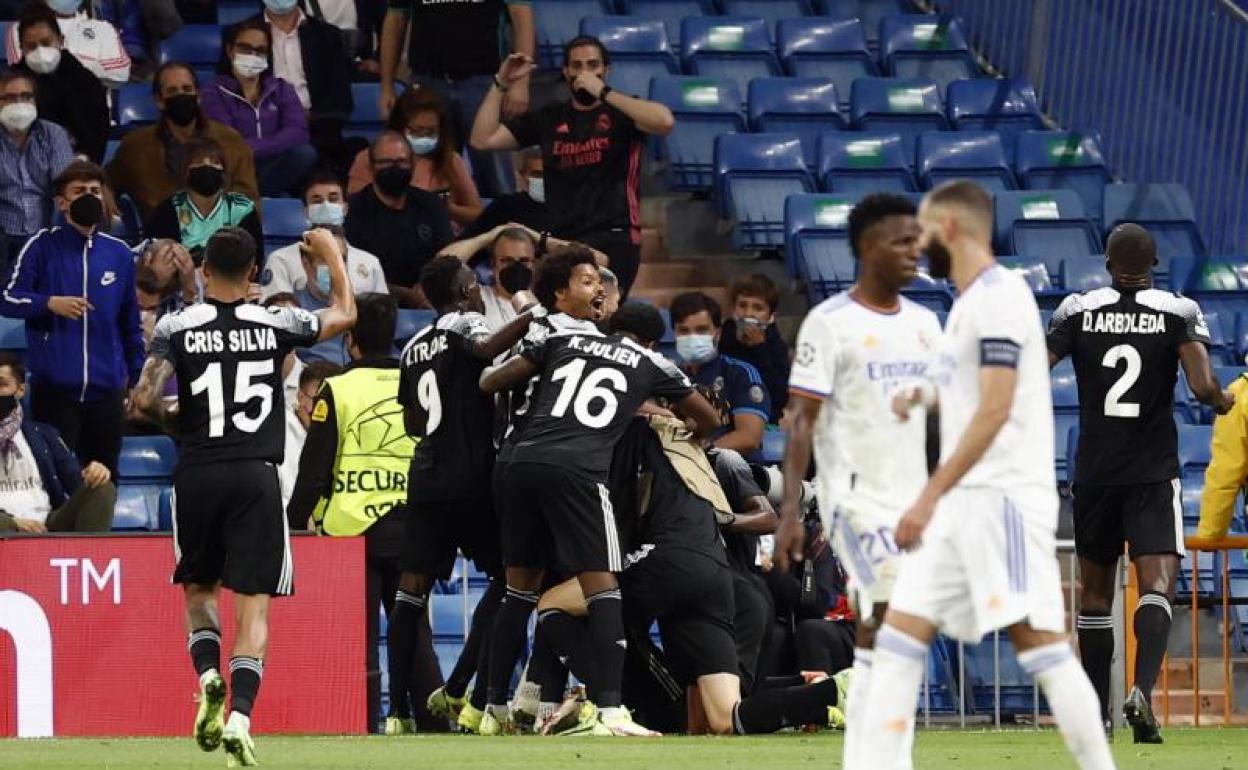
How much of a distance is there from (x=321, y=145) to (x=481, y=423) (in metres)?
5.83

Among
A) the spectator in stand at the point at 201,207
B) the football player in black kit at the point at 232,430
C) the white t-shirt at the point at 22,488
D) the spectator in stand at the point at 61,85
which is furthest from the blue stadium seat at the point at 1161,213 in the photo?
the football player in black kit at the point at 232,430

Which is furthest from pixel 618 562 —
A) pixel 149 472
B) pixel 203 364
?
pixel 149 472

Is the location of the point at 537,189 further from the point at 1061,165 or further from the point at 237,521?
the point at 237,521

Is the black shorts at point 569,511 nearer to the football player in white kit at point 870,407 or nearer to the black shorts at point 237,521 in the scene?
the black shorts at point 237,521

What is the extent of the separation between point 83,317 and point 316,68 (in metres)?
3.53

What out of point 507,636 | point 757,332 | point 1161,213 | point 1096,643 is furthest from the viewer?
point 1161,213

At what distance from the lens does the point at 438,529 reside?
12.0 meters

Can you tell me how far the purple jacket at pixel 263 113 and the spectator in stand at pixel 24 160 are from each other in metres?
1.41

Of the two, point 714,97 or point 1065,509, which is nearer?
point 1065,509

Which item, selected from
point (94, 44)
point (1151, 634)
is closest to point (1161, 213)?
point (1151, 634)

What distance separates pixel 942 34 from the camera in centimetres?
1962

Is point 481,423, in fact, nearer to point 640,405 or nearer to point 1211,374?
point 640,405

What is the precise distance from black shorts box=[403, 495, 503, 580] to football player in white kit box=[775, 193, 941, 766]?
4.21 m

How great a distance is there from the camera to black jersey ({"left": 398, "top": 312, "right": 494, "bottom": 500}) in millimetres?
11867
